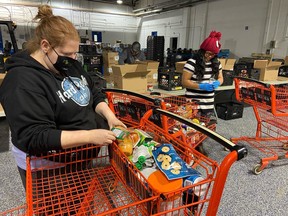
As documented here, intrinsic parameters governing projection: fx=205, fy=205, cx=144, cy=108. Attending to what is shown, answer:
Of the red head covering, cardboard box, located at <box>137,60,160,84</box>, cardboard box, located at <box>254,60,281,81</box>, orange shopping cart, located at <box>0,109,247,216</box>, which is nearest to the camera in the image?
orange shopping cart, located at <box>0,109,247,216</box>

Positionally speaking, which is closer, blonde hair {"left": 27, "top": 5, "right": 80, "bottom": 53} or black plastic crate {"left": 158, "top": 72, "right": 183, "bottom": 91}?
blonde hair {"left": 27, "top": 5, "right": 80, "bottom": 53}

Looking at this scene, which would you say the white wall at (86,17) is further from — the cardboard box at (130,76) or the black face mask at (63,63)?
the black face mask at (63,63)

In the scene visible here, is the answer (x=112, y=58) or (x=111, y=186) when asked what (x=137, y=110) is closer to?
(x=111, y=186)

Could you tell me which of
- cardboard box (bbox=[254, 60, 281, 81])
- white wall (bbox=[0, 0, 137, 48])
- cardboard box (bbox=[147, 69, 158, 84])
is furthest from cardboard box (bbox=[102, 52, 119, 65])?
white wall (bbox=[0, 0, 137, 48])

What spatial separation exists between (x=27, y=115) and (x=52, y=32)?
1.30 ft

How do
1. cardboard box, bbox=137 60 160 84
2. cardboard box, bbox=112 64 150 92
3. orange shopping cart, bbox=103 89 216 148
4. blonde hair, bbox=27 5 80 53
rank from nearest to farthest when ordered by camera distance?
blonde hair, bbox=27 5 80 53, orange shopping cart, bbox=103 89 216 148, cardboard box, bbox=112 64 150 92, cardboard box, bbox=137 60 160 84

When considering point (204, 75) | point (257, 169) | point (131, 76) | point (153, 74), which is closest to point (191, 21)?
point (153, 74)

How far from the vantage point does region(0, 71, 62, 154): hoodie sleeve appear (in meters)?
0.78

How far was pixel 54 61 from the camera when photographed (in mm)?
956

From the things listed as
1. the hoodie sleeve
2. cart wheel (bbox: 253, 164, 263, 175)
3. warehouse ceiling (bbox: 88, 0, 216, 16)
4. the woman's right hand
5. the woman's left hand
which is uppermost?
warehouse ceiling (bbox: 88, 0, 216, 16)

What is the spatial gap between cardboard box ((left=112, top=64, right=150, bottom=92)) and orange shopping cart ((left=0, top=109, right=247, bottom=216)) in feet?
5.67

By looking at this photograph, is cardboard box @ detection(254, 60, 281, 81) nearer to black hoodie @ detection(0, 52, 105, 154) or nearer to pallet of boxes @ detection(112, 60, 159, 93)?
pallet of boxes @ detection(112, 60, 159, 93)

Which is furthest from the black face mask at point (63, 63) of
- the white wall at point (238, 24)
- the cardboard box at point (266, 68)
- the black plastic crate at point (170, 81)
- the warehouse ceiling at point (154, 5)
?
the warehouse ceiling at point (154, 5)

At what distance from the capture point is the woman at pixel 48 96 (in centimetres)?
79
